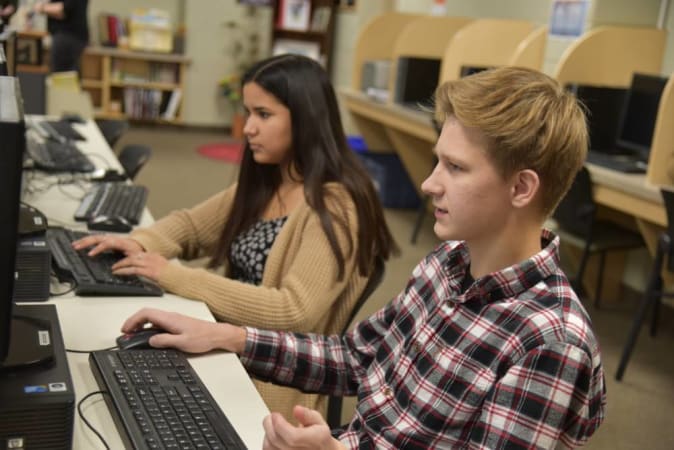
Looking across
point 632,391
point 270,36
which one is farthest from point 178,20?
point 632,391

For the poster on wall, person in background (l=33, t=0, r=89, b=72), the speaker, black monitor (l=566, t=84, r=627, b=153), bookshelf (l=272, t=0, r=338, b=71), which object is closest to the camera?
the speaker

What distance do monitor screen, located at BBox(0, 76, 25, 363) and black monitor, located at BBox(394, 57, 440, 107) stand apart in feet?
13.6

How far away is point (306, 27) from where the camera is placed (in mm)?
7586

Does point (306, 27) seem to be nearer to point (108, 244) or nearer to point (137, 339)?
point (108, 244)

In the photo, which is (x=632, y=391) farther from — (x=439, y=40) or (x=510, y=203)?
(x=439, y=40)

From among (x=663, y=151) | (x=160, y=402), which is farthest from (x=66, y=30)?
(x=160, y=402)

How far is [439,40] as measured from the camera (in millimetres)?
5168

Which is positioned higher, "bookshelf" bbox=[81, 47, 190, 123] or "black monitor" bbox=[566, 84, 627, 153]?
"black monitor" bbox=[566, 84, 627, 153]

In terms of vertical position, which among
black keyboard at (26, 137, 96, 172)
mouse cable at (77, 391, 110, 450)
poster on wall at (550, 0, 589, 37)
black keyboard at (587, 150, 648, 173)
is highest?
poster on wall at (550, 0, 589, 37)

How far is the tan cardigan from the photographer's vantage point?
1.60m

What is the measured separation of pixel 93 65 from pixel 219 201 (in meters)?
5.71

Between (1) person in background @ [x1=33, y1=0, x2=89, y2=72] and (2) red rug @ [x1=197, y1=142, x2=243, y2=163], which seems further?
(2) red rug @ [x1=197, y1=142, x2=243, y2=163]

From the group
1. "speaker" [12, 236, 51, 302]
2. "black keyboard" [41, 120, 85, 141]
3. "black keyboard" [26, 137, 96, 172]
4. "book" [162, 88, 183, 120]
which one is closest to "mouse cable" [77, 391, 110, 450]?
"speaker" [12, 236, 51, 302]

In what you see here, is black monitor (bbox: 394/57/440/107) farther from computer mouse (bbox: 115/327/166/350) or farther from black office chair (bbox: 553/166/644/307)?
computer mouse (bbox: 115/327/166/350)
